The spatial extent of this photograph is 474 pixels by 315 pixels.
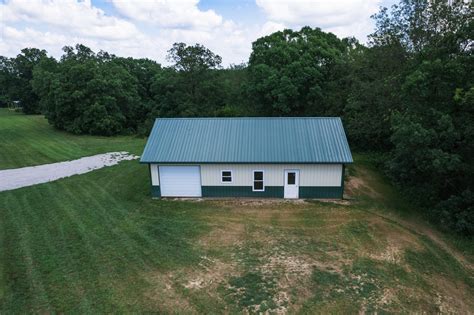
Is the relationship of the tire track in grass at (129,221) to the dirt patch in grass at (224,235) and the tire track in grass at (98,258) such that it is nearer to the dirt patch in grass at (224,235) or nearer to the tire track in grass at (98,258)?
the tire track in grass at (98,258)

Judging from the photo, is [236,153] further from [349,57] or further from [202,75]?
[202,75]

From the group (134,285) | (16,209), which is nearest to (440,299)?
(134,285)

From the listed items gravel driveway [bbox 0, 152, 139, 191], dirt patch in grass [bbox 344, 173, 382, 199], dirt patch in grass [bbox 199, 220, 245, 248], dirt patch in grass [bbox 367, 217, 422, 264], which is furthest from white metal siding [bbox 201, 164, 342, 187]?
gravel driveway [bbox 0, 152, 139, 191]

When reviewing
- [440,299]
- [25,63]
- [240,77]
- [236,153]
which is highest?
[25,63]

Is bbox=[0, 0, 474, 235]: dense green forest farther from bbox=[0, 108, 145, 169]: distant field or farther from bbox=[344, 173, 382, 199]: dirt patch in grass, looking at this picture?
bbox=[0, 108, 145, 169]: distant field

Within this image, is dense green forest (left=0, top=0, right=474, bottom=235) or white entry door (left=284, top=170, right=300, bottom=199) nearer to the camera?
dense green forest (left=0, top=0, right=474, bottom=235)

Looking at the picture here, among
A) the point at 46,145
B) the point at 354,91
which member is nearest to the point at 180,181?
the point at 354,91

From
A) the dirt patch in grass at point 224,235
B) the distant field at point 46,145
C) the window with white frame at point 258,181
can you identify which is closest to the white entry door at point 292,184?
the window with white frame at point 258,181
